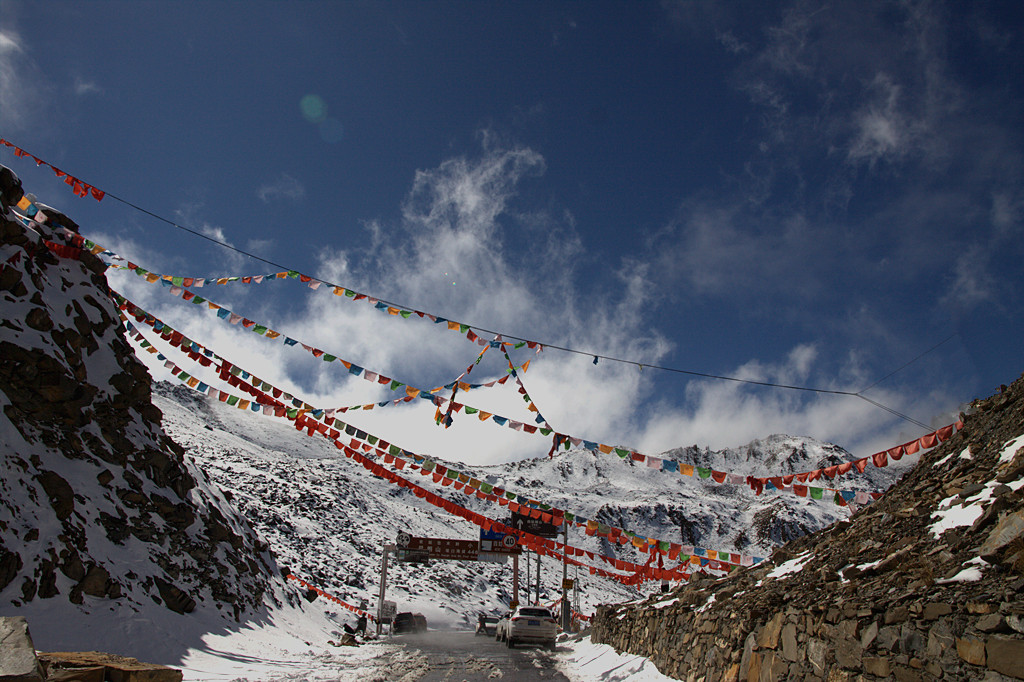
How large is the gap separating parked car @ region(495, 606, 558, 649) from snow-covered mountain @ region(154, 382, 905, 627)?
440 centimetres

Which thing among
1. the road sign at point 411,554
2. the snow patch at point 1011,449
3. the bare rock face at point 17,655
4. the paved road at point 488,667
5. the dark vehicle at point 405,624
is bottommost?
the dark vehicle at point 405,624

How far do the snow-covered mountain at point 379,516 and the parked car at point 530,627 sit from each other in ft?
14.4

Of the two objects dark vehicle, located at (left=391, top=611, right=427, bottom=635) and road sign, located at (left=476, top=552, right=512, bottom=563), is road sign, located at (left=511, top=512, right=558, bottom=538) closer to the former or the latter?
road sign, located at (left=476, top=552, right=512, bottom=563)

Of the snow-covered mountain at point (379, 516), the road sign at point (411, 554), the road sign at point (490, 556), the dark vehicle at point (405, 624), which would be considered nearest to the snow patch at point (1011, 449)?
the snow-covered mountain at point (379, 516)

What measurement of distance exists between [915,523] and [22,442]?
49.5 ft

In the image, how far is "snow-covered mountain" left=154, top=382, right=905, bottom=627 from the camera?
144ft

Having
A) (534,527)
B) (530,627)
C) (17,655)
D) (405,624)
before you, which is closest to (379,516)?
(534,527)

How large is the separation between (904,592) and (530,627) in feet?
45.4

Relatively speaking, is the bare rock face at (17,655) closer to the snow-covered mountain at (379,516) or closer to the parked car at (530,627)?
the snow-covered mountain at (379,516)

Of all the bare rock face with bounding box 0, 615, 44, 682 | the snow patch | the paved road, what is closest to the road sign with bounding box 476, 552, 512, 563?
the paved road

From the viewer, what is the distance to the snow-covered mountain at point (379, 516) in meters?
43.8

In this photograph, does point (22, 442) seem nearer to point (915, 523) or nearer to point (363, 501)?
point (915, 523)

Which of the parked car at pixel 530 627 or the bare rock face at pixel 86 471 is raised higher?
the bare rock face at pixel 86 471

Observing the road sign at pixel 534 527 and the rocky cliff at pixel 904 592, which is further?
the road sign at pixel 534 527
